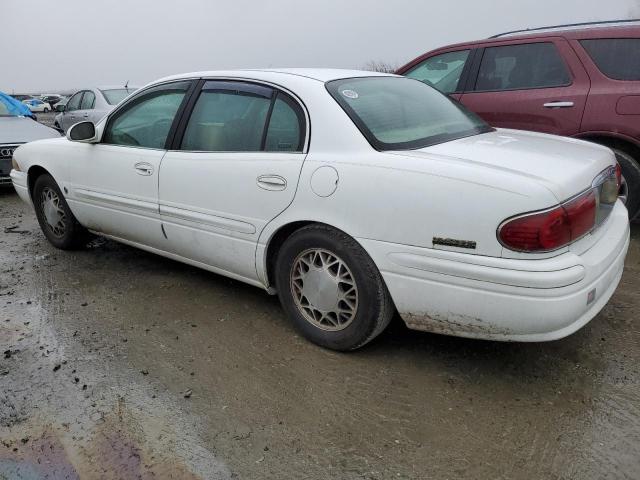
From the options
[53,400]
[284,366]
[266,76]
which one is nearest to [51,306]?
[53,400]

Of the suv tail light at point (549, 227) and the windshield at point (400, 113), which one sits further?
the windshield at point (400, 113)

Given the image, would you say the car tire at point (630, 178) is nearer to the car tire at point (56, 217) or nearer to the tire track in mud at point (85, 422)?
the tire track in mud at point (85, 422)

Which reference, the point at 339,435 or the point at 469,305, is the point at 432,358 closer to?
the point at 469,305

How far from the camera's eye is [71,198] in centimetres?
431

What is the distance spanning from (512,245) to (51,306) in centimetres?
300

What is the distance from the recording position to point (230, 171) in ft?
10.3

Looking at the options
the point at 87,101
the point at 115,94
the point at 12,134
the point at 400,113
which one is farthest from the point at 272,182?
the point at 87,101

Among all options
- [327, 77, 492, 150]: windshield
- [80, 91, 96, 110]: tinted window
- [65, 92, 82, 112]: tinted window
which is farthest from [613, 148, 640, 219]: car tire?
[65, 92, 82, 112]: tinted window

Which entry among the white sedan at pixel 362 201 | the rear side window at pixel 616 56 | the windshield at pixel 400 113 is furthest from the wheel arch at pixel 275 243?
the rear side window at pixel 616 56

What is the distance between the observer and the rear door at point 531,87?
461 cm

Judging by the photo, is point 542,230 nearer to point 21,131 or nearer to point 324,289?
point 324,289

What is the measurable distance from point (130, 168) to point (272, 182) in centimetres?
133

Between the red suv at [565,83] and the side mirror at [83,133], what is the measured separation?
3.33m

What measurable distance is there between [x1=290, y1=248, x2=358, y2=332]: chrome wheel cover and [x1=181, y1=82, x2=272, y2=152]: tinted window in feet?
2.43
